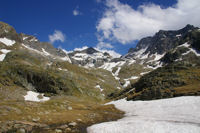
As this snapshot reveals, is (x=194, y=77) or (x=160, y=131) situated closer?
(x=160, y=131)

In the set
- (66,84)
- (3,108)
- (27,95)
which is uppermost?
(66,84)

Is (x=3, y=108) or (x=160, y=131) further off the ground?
(x=3, y=108)

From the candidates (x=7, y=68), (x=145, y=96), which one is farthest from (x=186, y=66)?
(x=7, y=68)

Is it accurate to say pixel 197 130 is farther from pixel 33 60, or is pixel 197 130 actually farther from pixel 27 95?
pixel 33 60

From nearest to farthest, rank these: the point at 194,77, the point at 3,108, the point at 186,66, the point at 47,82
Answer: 1. the point at 3,108
2. the point at 194,77
3. the point at 186,66
4. the point at 47,82

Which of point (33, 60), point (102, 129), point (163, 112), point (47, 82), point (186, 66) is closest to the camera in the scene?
point (102, 129)

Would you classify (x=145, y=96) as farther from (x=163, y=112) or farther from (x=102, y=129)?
(x=102, y=129)

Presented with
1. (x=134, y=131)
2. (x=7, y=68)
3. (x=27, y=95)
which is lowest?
(x=134, y=131)

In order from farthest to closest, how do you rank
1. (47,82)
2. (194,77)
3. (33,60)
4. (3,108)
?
(33,60), (47,82), (194,77), (3,108)

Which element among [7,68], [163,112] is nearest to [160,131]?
[163,112]

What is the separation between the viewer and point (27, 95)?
9794 cm

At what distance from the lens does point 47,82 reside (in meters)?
121

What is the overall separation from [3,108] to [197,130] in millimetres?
37956

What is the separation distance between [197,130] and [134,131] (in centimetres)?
922
